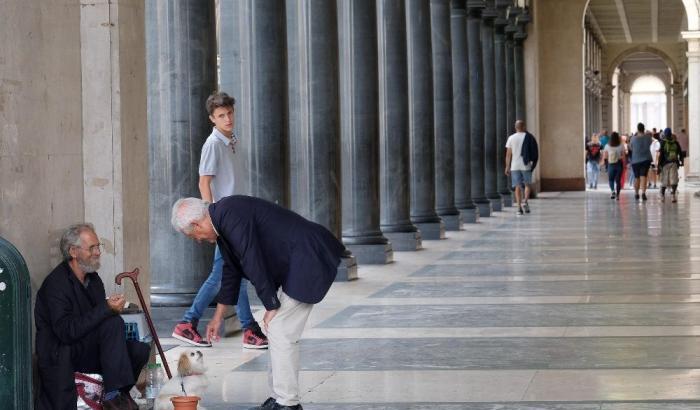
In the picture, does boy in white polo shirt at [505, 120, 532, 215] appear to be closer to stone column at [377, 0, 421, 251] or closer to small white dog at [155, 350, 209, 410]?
Result: stone column at [377, 0, 421, 251]

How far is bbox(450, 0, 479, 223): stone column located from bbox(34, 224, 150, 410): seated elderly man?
1858cm

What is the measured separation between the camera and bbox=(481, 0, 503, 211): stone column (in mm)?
29750

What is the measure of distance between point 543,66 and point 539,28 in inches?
46.6

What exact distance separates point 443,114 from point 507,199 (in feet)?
28.1

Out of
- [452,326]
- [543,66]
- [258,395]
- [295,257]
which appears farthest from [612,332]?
[543,66]

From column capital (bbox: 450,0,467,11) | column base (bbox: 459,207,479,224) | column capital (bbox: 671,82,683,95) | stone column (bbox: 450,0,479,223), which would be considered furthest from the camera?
column capital (bbox: 671,82,683,95)

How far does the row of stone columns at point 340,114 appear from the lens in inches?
409

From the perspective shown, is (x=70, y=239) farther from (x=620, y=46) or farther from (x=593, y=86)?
(x=620, y=46)

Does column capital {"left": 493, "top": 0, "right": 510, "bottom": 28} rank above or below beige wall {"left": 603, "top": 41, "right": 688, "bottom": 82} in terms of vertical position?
below

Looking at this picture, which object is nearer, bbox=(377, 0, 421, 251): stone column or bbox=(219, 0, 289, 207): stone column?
bbox=(219, 0, 289, 207): stone column

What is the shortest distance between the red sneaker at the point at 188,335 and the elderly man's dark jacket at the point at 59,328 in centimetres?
277

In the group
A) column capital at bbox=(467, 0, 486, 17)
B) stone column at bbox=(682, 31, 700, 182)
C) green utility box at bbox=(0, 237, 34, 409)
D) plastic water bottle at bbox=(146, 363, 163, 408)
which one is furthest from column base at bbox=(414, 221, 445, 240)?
stone column at bbox=(682, 31, 700, 182)

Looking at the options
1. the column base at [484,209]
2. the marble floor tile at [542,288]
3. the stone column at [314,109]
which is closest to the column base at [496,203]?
the column base at [484,209]

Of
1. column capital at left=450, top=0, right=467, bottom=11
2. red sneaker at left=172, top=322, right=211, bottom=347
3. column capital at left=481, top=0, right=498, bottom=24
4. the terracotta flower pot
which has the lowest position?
red sneaker at left=172, top=322, right=211, bottom=347
